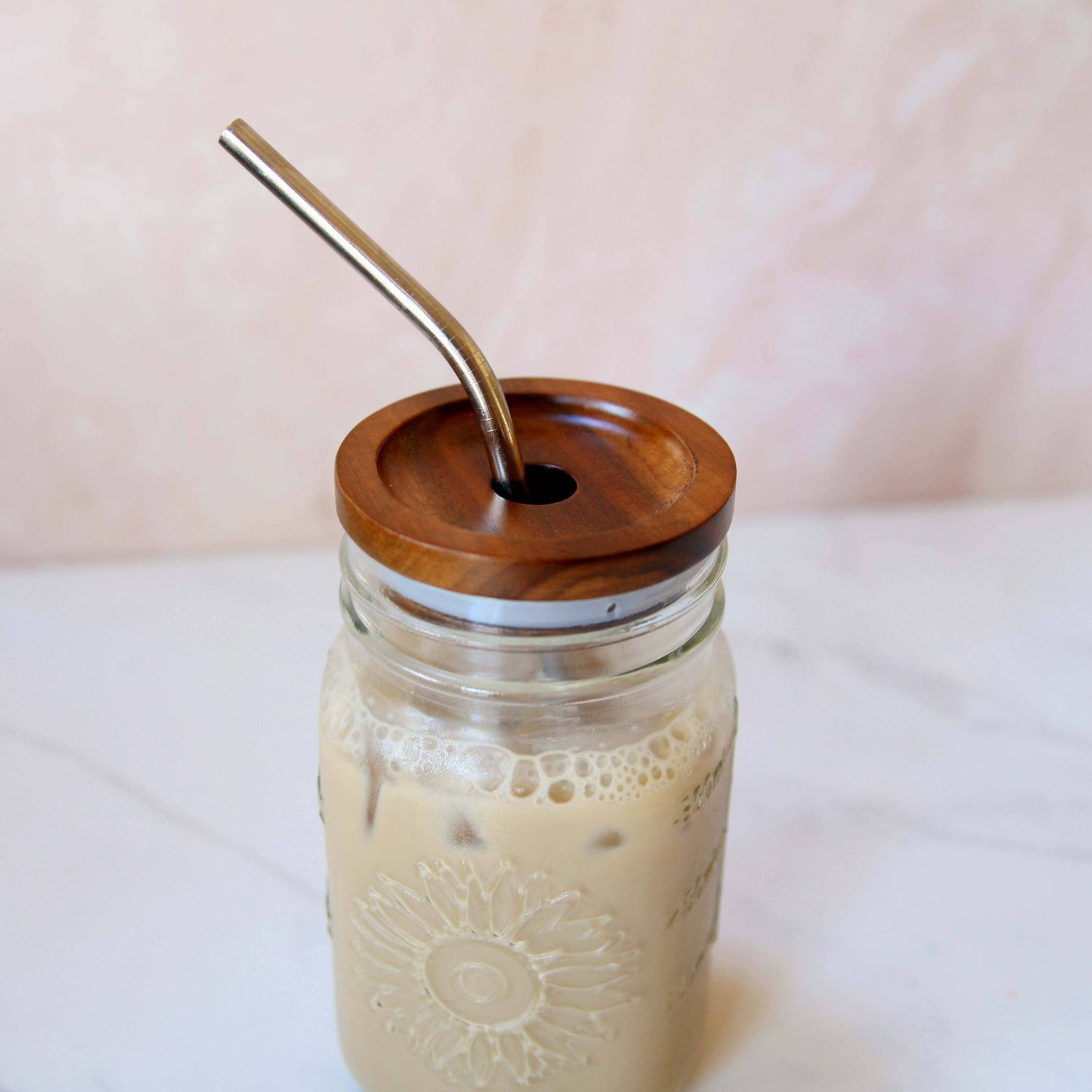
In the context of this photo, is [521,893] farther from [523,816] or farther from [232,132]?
[232,132]

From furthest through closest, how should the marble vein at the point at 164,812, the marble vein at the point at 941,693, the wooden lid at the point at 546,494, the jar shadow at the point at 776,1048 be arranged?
the marble vein at the point at 941,693
the marble vein at the point at 164,812
the jar shadow at the point at 776,1048
the wooden lid at the point at 546,494

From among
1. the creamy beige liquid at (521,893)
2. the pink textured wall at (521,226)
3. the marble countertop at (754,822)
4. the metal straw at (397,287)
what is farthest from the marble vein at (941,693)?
the metal straw at (397,287)

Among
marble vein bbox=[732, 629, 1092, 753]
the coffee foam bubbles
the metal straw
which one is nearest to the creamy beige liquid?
the coffee foam bubbles

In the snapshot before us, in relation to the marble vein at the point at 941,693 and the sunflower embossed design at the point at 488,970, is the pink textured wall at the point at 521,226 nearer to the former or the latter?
the marble vein at the point at 941,693

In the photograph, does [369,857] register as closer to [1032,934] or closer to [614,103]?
[1032,934]

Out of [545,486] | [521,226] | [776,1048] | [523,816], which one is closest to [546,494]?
[545,486]

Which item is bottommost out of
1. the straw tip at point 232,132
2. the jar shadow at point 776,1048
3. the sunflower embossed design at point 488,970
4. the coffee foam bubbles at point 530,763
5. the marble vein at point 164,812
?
the marble vein at point 164,812
